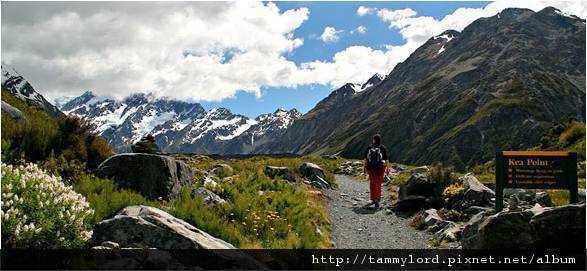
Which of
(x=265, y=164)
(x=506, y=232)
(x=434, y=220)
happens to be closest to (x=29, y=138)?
(x=434, y=220)

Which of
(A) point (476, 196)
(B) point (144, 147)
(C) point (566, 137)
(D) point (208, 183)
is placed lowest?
(A) point (476, 196)

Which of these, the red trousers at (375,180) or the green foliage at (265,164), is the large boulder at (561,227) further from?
the green foliage at (265,164)

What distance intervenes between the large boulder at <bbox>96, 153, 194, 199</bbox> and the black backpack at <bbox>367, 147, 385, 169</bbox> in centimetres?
867

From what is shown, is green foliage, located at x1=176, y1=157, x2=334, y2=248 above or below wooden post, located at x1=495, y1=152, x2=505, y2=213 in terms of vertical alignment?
below

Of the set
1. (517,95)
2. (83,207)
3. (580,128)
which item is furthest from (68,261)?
(517,95)

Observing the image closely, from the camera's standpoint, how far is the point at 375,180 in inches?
742

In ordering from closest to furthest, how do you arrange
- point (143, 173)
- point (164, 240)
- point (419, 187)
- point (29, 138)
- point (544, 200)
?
point (164, 240)
point (143, 173)
point (29, 138)
point (544, 200)
point (419, 187)

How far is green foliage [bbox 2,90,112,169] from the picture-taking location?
41.1 feet

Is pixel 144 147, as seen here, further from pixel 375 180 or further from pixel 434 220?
pixel 434 220

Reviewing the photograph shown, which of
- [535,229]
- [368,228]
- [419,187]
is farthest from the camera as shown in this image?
[419,187]

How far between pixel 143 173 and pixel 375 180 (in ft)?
32.7

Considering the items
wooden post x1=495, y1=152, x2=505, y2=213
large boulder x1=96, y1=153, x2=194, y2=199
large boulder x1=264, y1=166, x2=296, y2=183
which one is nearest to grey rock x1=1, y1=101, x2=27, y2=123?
large boulder x1=96, y1=153, x2=194, y2=199

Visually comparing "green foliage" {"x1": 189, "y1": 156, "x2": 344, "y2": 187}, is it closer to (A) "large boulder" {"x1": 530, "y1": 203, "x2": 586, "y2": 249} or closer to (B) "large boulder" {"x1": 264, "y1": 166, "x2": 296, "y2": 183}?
(B) "large boulder" {"x1": 264, "y1": 166, "x2": 296, "y2": 183}

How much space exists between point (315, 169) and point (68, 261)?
20.2m
